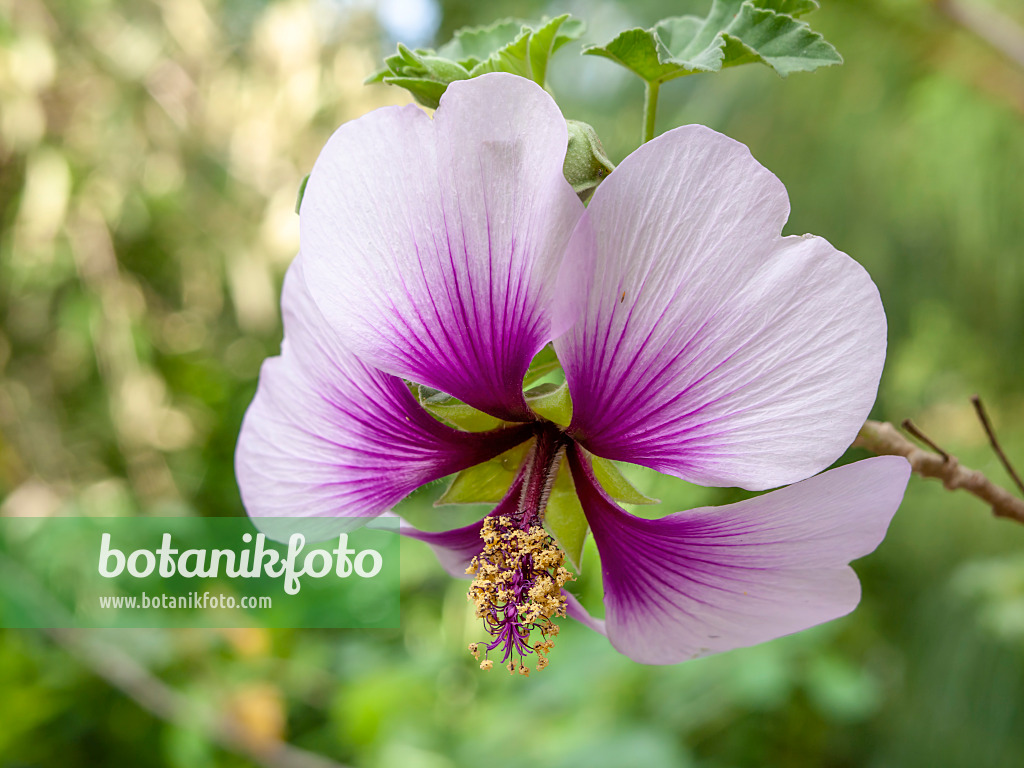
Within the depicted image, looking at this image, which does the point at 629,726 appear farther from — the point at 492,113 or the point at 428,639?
the point at 492,113

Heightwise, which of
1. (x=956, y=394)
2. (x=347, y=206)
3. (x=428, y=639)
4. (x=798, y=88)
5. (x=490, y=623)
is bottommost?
(x=428, y=639)

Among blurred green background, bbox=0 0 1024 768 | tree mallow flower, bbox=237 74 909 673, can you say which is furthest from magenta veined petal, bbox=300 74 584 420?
blurred green background, bbox=0 0 1024 768

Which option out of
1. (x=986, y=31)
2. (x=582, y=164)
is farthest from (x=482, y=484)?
(x=986, y=31)

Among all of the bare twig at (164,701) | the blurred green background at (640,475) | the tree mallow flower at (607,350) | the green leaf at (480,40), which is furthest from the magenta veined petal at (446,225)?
the bare twig at (164,701)

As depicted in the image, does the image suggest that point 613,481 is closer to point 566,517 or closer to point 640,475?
point 566,517

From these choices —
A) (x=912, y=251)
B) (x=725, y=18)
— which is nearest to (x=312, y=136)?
A: (x=912, y=251)

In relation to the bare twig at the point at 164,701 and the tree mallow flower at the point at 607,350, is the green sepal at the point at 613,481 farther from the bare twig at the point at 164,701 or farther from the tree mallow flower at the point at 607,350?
the bare twig at the point at 164,701
